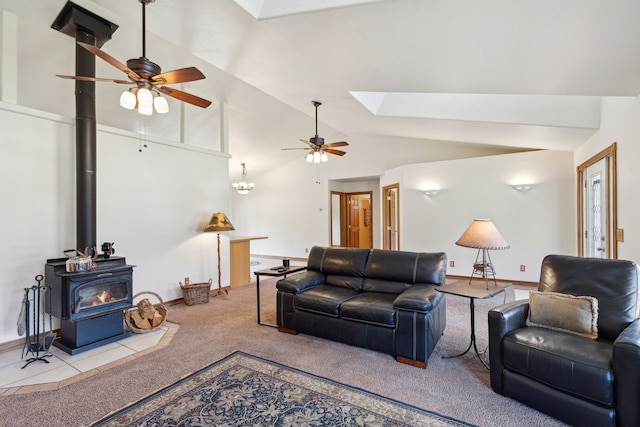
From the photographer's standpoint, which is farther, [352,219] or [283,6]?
[352,219]

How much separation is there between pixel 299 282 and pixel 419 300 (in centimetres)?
135

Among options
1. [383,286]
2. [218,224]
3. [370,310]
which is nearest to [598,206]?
[383,286]

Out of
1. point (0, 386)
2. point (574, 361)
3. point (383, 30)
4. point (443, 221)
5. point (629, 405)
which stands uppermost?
point (383, 30)

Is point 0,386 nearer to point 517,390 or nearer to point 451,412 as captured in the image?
point 451,412

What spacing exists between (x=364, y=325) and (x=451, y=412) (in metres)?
1.04

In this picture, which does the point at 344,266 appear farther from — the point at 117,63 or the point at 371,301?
the point at 117,63

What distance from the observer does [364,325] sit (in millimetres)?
3014

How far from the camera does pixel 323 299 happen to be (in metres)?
3.28

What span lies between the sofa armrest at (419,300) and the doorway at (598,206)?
2.09 meters

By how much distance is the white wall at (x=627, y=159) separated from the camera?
9.42 ft

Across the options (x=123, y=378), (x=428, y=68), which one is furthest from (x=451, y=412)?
(x=428, y=68)

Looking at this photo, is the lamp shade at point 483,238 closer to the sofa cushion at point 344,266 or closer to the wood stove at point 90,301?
the sofa cushion at point 344,266

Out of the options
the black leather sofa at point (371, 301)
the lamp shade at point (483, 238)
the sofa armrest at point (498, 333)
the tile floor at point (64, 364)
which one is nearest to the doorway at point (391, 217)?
the black leather sofa at point (371, 301)

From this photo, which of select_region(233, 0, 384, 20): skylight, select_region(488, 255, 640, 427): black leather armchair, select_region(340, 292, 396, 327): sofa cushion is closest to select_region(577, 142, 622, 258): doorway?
select_region(488, 255, 640, 427): black leather armchair
